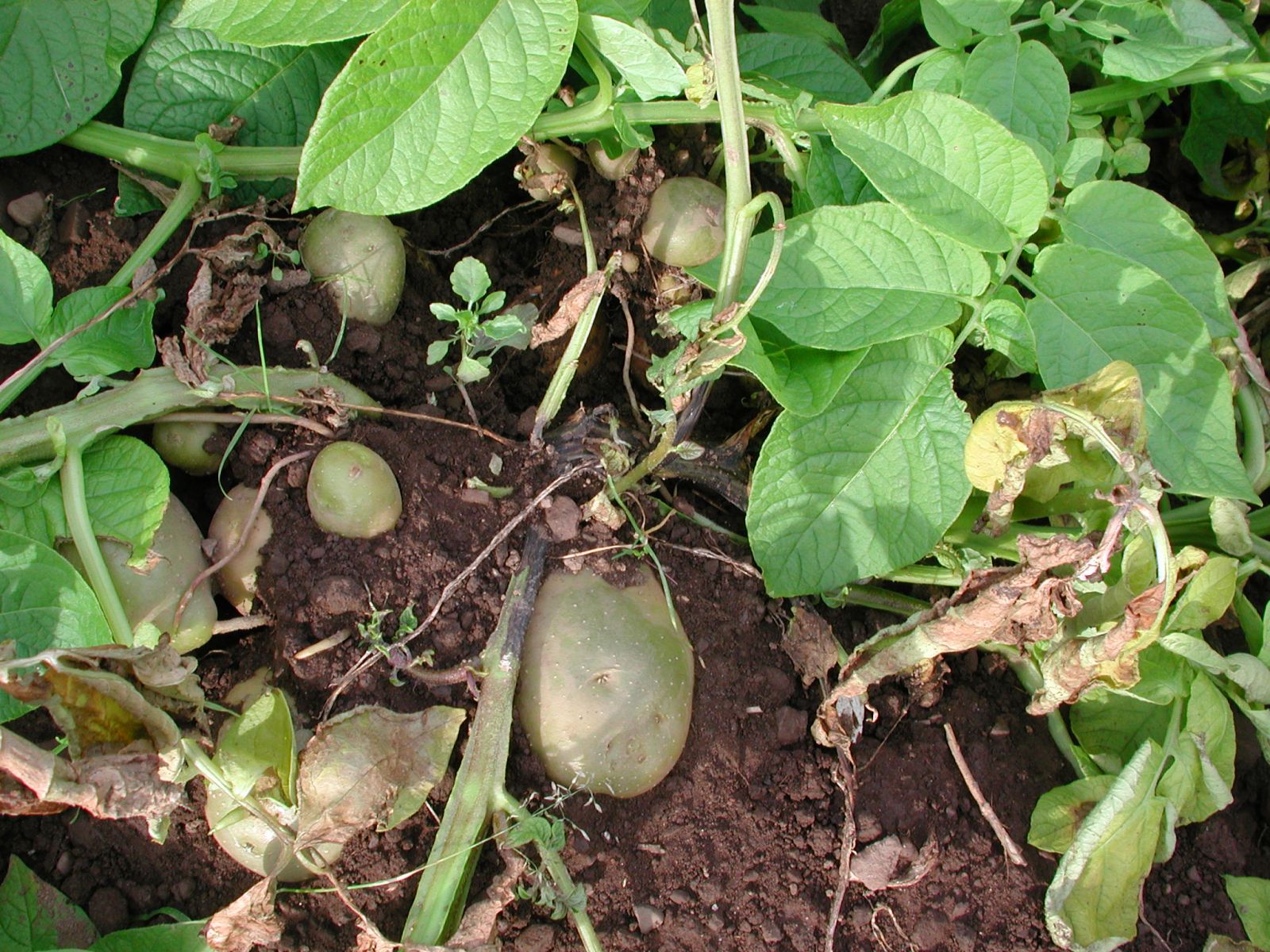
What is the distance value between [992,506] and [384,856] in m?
0.89

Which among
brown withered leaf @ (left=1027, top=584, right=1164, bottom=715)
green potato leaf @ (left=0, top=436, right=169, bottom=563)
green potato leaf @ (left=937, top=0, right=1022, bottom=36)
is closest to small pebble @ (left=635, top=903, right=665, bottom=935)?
brown withered leaf @ (left=1027, top=584, right=1164, bottom=715)

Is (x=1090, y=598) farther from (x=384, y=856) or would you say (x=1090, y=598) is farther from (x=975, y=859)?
(x=384, y=856)

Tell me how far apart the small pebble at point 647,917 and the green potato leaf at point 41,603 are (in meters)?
0.75

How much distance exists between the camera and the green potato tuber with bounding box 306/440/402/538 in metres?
1.31

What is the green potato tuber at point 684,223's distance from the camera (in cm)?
151

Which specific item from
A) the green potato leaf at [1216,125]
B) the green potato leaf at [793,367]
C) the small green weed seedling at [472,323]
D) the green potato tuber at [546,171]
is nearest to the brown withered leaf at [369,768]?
the small green weed seedling at [472,323]

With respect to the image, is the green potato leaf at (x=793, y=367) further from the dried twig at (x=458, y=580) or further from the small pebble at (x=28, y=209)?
the small pebble at (x=28, y=209)

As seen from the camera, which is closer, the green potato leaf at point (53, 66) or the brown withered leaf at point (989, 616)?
the brown withered leaf at point (989, 616)

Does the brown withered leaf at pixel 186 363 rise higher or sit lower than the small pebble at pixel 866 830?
higher

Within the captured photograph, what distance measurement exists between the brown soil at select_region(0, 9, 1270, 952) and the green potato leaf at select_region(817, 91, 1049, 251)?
1.31 feet

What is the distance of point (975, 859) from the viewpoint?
1.45m

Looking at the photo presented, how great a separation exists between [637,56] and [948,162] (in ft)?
1.36

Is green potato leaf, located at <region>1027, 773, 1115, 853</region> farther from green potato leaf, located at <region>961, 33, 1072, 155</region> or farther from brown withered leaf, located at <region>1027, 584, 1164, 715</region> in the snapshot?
green potato leaf, located at <region>961, 33, 1072, 155</region>

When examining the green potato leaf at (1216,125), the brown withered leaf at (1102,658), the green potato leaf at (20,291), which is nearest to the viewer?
the brown withered leaf at (1102,658)
